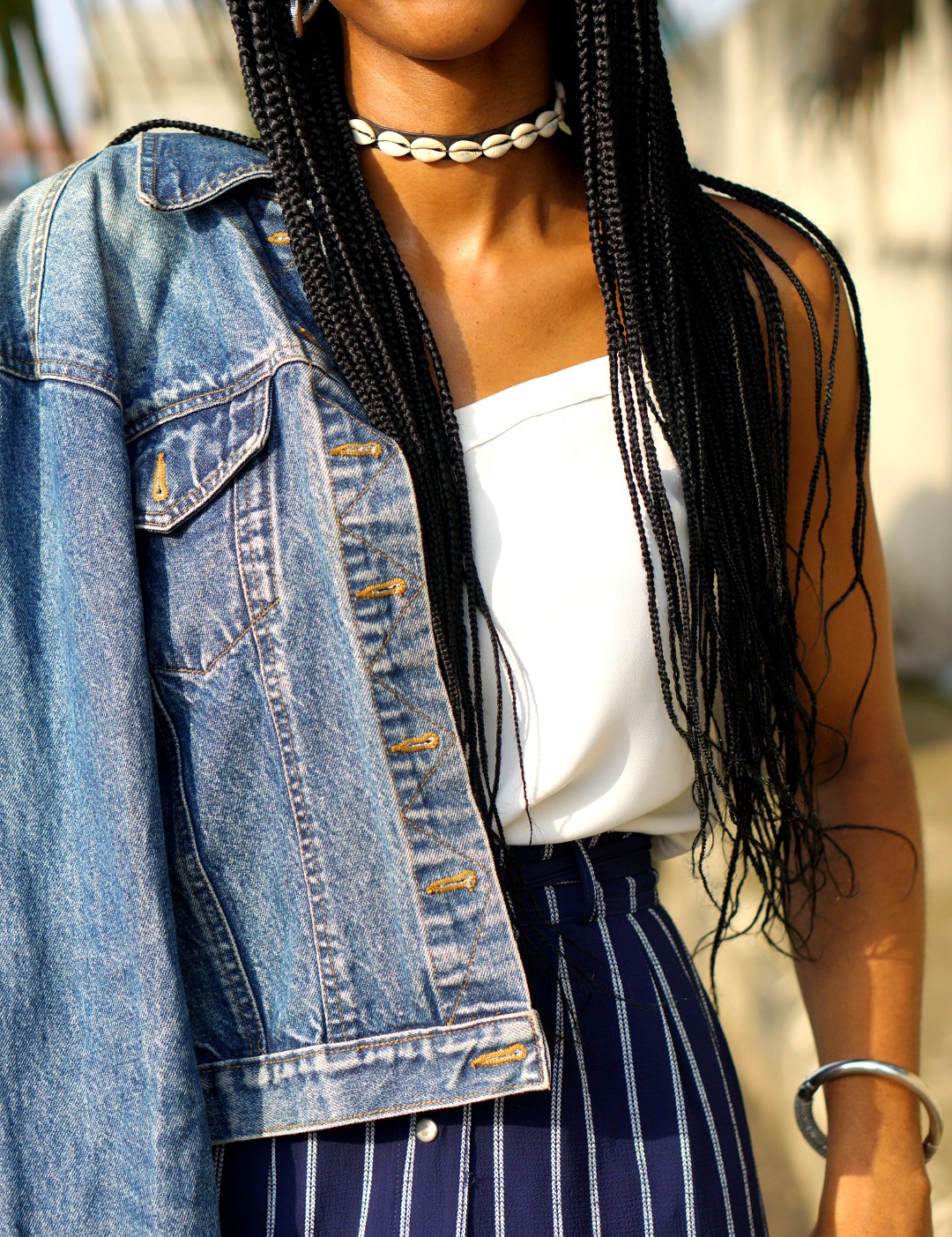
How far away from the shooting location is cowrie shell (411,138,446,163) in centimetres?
127

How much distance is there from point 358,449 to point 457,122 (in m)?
0.40

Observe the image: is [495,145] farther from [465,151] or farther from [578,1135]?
[578,1135]

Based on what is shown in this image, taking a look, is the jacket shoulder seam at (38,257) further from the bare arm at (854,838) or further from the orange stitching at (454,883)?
the bare arm at (854,838)

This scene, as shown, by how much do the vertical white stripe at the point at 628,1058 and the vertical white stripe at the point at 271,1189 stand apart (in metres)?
0.34

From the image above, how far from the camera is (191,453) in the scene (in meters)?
1.07

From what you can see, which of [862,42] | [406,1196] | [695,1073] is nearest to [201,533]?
[406,1196]

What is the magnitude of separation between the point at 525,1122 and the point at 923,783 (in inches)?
180

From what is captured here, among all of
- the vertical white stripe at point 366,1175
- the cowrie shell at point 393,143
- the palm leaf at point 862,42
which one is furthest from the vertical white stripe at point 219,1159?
the palm leaf at point 862,42

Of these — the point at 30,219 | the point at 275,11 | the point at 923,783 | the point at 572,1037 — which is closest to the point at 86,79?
the point at 275,11

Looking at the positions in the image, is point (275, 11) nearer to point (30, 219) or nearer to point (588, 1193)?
point (30, 219)

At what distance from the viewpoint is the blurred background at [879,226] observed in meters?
3.71

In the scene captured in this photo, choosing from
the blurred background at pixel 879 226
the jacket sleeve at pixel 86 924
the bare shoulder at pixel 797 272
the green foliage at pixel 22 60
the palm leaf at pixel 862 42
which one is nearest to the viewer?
the jacket sleeve at pixel 86 924

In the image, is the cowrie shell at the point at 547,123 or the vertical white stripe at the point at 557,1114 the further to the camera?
the cowrie shell at the point at 547,123

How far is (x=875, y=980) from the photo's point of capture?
1.42 meters
